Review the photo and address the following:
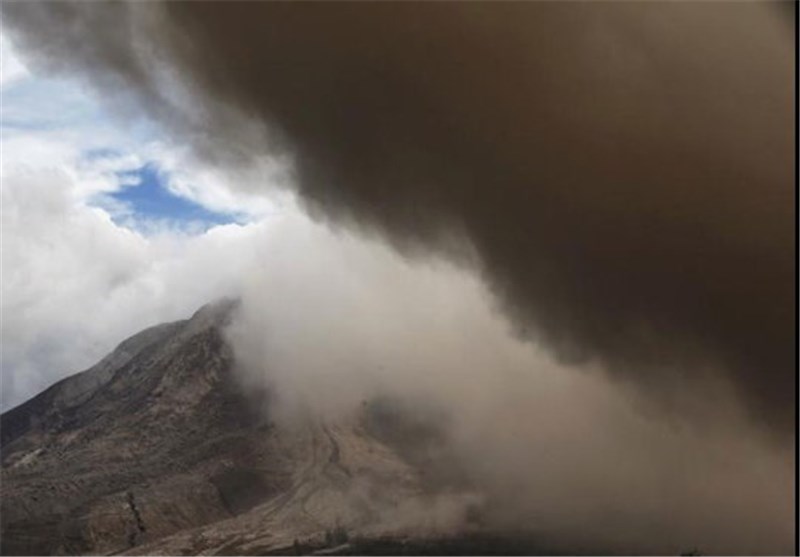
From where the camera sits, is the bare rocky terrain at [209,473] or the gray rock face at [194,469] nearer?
the bare rocky terrain at [209,473]

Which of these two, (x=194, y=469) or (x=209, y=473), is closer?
(x=209, y=473)

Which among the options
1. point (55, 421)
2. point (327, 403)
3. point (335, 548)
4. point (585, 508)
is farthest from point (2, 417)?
point (585, 508)

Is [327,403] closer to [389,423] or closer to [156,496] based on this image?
[389,423]

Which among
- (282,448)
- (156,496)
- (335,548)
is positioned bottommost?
(335,548)

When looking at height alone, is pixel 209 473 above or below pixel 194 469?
below
